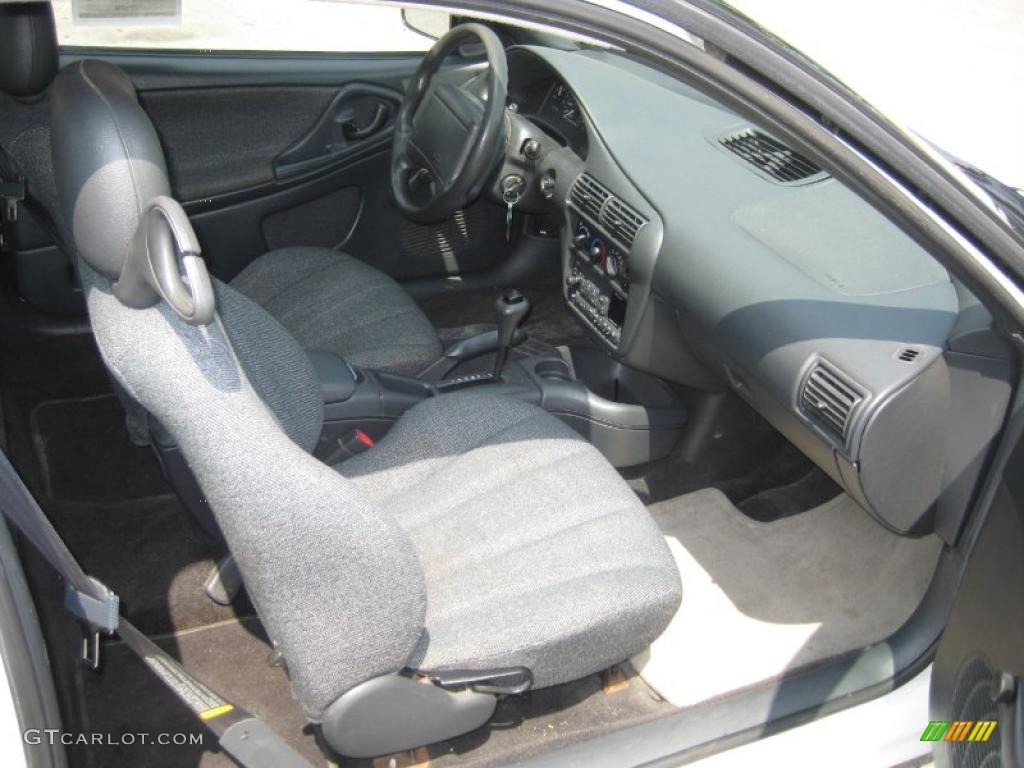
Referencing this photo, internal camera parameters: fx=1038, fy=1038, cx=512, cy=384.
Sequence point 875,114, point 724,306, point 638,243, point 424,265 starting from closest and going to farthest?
point 875,114
point 724,306
point 638,243
point 424,265

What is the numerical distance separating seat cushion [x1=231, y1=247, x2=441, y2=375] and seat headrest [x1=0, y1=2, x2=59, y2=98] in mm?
624

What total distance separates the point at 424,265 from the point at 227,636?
52.1 inches

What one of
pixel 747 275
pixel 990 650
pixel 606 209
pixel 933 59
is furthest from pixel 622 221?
pixel 933 59

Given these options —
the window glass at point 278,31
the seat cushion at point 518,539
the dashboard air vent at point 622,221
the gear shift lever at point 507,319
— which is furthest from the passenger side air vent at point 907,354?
the window glass at point 278,31

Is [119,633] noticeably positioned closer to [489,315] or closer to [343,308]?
[343,308]

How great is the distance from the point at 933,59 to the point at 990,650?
2.78 meters

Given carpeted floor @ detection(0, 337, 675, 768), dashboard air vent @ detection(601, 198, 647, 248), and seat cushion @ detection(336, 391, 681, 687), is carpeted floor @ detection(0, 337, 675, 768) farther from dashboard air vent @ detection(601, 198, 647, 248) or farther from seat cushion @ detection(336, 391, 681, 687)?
dashboard air vent @ detection(601, 198, 647, 248)

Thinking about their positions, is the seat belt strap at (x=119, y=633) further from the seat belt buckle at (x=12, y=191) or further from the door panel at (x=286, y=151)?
the door panel at (x=286, y=151)

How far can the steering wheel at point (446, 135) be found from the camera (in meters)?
2.26

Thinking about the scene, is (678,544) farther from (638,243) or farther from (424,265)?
(424,265)

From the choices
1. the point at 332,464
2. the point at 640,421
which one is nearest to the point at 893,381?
the point at 640,421

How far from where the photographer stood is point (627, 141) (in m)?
2.18

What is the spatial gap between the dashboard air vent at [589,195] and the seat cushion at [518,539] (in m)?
0.48

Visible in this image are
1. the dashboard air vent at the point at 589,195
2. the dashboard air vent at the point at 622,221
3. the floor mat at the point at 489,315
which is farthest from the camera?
the floor mat at the point at 489,315
